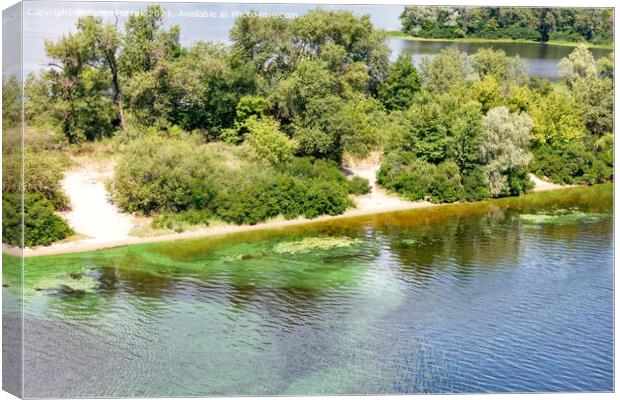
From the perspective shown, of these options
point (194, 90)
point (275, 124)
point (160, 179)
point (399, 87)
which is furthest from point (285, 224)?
point (399, 87)

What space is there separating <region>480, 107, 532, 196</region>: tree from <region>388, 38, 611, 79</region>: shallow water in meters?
2.72

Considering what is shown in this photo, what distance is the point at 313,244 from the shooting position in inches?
1038

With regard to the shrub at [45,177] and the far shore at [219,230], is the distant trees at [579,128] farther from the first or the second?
the shrub at [45,177]

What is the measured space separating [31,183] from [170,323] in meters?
7.88

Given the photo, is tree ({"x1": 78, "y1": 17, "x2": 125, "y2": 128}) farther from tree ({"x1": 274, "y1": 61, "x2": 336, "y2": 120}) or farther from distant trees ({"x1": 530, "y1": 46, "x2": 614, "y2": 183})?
distant trees ({"x1": 530, "y1": 46, "x2": 614, "y2": 183})

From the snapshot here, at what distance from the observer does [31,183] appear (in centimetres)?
2447

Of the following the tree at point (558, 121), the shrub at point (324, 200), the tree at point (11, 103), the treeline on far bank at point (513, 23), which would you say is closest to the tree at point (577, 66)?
the tree at point (558, 121)

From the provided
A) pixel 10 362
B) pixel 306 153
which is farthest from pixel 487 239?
pixel 10 362

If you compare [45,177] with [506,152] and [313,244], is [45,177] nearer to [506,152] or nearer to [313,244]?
[313,244]

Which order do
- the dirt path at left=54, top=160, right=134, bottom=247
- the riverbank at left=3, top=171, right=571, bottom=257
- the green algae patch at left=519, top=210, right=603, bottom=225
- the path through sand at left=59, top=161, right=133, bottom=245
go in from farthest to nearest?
1. the green algae patch at left=519, top=210, right=603, bottom=225
2. the path through sand at left=59, top=161, right=133, bottom=245
3. the dirt path at left=54, top=160, right=134, bottom=247
4. the riverbank at left=3, top=171, right=571, bottom=257

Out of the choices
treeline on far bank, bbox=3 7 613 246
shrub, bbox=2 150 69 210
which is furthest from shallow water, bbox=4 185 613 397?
shrub, bbox=2 150 69 210

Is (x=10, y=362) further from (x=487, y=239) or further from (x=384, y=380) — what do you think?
(x=487, y=239)

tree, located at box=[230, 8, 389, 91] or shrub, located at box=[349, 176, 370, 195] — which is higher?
tree, located at box=[230, 8, 389, 91]

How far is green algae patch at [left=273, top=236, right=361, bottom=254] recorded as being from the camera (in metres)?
25.7
